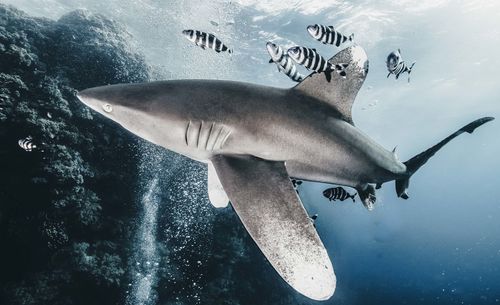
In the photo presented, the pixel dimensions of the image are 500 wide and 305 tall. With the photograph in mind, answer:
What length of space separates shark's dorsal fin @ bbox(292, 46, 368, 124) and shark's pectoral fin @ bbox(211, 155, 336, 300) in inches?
46.5

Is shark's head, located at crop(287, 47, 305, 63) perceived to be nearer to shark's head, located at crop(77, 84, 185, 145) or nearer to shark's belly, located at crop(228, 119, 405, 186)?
shark's belly, located at crop(228, 119, 405, 186)

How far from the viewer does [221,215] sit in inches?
508

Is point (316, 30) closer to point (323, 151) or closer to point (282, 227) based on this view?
point (323, 151)

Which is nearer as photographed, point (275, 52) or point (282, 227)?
point (282, 227)

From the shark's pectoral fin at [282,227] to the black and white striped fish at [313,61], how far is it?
1.46 m

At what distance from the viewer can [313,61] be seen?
11.7 feet

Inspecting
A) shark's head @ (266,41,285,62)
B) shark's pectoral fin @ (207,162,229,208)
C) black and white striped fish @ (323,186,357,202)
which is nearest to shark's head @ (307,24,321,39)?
Result: shark's head @ (266,41,285,62)

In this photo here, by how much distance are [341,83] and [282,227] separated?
1.80m

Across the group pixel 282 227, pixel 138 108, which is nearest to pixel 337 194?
pixel 282 227

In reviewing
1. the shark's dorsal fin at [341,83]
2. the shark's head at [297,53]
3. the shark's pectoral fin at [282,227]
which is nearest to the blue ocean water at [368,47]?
the shark's head at [297,53]

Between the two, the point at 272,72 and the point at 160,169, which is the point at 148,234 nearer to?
the point at 160,169

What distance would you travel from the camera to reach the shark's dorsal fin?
3.14 metres

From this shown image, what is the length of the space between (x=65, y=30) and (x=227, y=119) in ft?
38.9

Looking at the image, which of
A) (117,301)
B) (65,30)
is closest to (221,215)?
(117,301)
